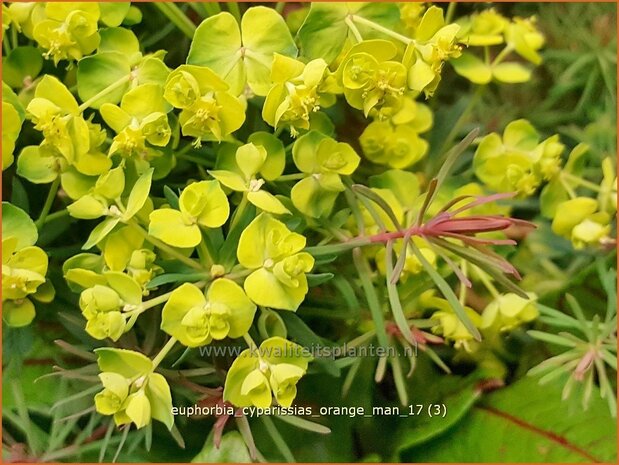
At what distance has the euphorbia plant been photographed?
1.84ft

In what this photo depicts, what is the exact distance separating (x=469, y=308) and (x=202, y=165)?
289 mm

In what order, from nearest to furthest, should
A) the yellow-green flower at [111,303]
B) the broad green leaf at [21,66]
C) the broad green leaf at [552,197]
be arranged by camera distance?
the yellow-green flower at [111,303], the broad green leaf at [21,66], the broad green leaf at [552,197]

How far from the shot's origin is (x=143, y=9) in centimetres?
72

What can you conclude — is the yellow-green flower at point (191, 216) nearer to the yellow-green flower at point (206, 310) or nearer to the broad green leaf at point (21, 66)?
the yellow-green flower at point (206, 310)

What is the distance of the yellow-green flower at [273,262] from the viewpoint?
21.7 inches

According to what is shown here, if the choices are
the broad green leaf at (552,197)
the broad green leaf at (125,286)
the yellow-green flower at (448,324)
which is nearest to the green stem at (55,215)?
the broad green leaf at (125,286)

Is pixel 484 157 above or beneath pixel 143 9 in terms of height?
beneath

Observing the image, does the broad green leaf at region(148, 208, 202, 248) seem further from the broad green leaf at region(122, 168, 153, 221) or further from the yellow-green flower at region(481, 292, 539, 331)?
the yellow-green flower at region(481, 292, 539, 331)

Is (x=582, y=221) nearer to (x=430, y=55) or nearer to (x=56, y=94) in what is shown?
(x=430, y=55)

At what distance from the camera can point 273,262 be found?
1.84ft

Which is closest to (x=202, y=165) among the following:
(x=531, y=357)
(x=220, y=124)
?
(x=220, y=124)

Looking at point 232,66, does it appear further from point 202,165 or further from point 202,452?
point 202,452

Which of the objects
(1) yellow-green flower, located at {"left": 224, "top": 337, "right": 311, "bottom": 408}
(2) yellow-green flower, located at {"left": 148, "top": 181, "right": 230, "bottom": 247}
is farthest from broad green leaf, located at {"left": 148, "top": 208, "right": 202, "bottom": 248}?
(1) yellow-green flower, located at {"left": 224, "top": 337, "right": 311, "bottom": 408}

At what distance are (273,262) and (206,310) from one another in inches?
2.4
